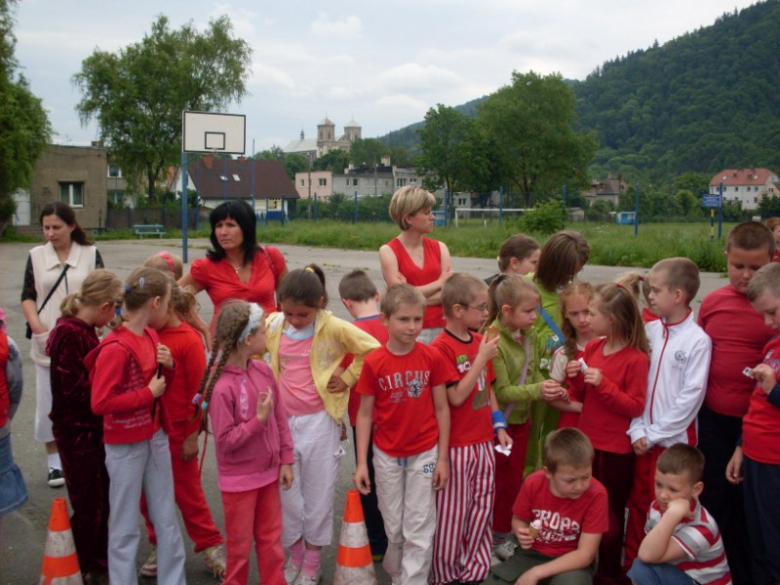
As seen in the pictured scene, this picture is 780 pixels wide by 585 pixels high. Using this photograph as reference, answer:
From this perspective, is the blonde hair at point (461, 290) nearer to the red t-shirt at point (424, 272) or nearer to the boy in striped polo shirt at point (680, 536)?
the red t-shirt at point (424, 272)

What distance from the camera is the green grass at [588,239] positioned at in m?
18.9

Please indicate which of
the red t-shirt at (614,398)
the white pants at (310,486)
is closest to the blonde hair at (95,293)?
the white pants at (310,486)

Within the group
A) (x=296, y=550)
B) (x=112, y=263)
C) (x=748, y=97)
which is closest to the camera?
(x=296, y=550)

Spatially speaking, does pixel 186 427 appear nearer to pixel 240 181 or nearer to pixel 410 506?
pixel 410 506

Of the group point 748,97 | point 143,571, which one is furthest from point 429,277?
point 748,97

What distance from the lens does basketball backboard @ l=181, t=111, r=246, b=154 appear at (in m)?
21.6

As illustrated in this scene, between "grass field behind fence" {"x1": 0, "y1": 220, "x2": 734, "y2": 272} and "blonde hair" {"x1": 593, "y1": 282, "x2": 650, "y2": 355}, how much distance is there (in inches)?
596

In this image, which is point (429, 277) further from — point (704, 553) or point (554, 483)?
point (704, 553)

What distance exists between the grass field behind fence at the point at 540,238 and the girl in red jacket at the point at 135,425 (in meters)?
16.4

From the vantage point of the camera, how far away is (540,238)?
23359 mm

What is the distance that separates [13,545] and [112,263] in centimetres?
1812

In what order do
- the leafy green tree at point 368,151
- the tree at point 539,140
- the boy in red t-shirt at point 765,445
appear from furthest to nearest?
the leafy green tree at point 368,151 < the tree at point 539,140 < the boy in red t-shirt at point 765,445

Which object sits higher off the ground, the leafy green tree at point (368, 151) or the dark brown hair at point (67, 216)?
the leafy green tree at point (368, 151)

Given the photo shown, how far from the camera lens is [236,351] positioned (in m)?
3.38
